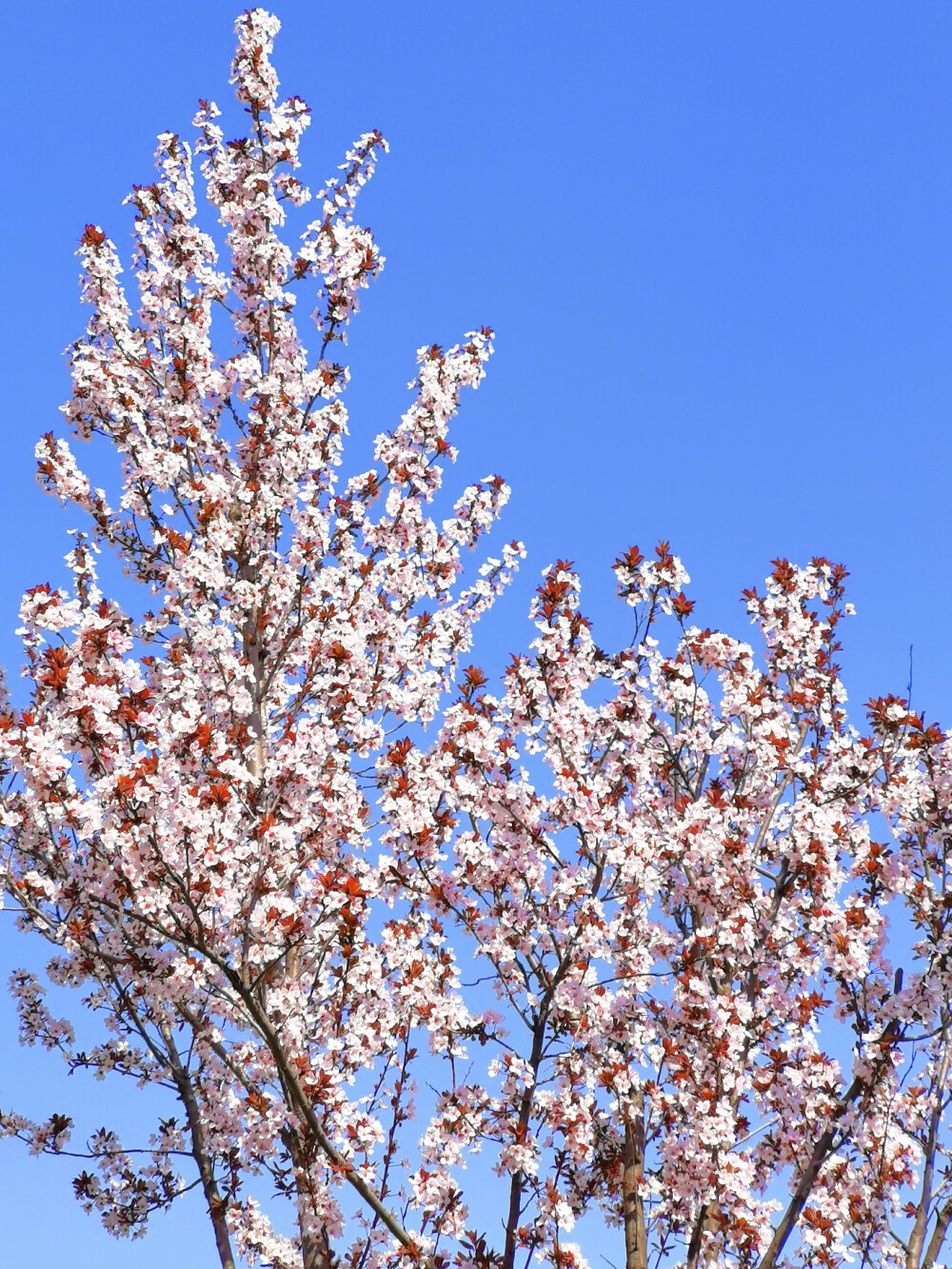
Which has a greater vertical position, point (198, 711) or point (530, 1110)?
point (198, 711)

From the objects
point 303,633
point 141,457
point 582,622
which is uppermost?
point 141,457

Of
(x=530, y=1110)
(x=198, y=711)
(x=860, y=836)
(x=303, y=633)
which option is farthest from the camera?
(x=303, y=633)

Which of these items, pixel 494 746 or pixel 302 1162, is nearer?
pixel 302 1162

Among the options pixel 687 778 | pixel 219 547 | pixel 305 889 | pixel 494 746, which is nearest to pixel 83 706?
pixel 305 889

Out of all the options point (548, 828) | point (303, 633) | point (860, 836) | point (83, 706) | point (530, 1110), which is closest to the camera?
point (83, 706)

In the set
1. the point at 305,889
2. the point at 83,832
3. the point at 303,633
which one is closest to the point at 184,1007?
the point at 305,889

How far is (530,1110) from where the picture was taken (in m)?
9.29

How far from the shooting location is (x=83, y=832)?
8.43m

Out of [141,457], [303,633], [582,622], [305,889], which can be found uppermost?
[141,457]

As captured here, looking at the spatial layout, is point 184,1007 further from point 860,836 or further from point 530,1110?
point 860,836

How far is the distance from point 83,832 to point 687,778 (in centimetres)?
630

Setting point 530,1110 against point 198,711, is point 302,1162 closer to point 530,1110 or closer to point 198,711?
point 530,1110

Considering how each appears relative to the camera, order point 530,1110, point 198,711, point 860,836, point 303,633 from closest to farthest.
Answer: point 198,711 → point 530,1110 → point 860,836 → point 303,633

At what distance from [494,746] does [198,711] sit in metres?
2.47
